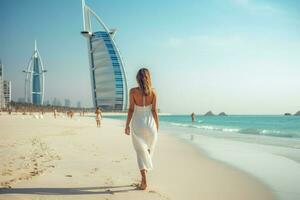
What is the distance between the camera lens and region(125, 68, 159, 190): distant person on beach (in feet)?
13.6

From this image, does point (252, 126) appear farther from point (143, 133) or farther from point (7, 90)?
point (7, 90)

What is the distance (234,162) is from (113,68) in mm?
111015

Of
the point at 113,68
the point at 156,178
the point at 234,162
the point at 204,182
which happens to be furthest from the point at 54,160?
the point at 113,68

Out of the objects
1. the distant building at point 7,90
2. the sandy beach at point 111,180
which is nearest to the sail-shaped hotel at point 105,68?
the distant building at point 7,90

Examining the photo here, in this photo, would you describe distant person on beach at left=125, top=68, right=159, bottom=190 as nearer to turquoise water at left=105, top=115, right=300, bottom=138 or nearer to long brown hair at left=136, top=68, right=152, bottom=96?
long brown hair at left=136, top=68, right=152, bottom=96

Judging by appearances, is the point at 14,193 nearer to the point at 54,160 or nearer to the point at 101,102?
the point at 54,160

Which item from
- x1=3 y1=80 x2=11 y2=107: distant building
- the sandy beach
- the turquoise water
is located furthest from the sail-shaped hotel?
the sandy beach

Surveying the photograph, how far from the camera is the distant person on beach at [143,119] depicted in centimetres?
416

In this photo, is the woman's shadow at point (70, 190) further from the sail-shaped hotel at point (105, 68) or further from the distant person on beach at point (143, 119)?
the sail-shaped hotel at point (105, 68)

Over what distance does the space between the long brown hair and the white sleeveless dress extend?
9.0 inches

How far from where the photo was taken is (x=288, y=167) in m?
6.45

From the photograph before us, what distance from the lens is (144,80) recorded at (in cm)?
414

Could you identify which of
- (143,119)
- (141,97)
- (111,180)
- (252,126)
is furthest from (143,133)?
(252,126)

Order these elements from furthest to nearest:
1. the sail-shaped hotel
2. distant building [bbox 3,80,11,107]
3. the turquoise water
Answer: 1. distant building [bbox 3,80,11,107]
2. the sail-shaped hotel
3. the turquoise water
